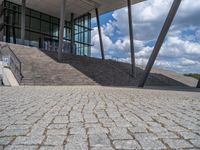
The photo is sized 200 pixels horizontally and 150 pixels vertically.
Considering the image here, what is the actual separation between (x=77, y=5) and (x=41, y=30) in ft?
24.1

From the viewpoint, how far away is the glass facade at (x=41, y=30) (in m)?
34.8

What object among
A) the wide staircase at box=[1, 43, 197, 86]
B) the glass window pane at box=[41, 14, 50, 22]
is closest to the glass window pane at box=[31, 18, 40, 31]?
the glass window pane at box=[41, 14, 50, 22]

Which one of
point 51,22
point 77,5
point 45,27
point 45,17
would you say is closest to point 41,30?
point 45,27

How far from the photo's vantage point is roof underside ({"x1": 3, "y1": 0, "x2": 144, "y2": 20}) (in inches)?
1344

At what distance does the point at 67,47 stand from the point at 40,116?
35.1 metres

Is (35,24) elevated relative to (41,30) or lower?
elevated

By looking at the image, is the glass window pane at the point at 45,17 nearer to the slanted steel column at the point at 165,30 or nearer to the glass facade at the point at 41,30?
the glass facade at the point at 41,30

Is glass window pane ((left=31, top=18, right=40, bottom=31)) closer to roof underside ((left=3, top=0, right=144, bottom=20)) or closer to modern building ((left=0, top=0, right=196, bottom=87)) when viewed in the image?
modern building ((left=0, top=0, right=196, bottom=87))

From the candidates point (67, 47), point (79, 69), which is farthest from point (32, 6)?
point (79, 69)

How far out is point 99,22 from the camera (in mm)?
36688

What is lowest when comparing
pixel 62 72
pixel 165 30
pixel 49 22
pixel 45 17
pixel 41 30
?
pixel 62 72

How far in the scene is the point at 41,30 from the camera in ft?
128

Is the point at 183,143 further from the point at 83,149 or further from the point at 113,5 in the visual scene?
the point at 113,5

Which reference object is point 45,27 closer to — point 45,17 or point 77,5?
point 45,17
